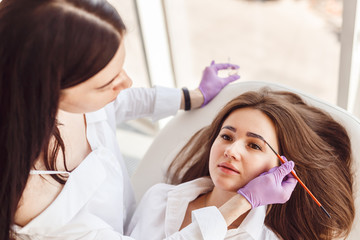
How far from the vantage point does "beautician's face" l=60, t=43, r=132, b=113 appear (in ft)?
3.07

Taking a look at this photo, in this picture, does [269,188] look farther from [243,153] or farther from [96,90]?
[96,90]

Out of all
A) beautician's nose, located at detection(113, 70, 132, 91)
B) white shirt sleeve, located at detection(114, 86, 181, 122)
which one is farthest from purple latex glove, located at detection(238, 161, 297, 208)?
white shirt sleeve, located at detection(114, 86, 181, 122)

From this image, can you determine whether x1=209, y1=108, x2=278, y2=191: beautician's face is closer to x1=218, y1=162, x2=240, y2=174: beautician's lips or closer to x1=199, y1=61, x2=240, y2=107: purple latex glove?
x1=218, y1=162, x2=240, y2=174: beautician's lips

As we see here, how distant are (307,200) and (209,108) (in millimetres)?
548

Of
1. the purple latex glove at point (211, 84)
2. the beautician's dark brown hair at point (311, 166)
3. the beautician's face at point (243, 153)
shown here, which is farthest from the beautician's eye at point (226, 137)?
the purple latex glove at point (211, 84)

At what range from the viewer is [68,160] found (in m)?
1.23

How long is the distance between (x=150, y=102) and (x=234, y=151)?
542 mm

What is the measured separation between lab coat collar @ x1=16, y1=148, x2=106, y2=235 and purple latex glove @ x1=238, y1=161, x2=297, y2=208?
0.47m

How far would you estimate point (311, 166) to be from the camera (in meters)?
1.25

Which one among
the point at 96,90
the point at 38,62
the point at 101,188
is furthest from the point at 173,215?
the point at 38,62

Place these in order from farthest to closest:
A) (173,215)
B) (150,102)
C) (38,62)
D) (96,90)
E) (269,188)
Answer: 1. (150,102)
2. (173,215)
3. (269,188)
4. (96,90)
5. (38,62)

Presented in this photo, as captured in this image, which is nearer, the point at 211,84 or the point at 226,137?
the point at 226,137

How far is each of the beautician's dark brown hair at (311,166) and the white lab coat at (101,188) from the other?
0.37m

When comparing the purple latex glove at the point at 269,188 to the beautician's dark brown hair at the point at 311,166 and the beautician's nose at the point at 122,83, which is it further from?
the beautician's nose at the point at 122,83
